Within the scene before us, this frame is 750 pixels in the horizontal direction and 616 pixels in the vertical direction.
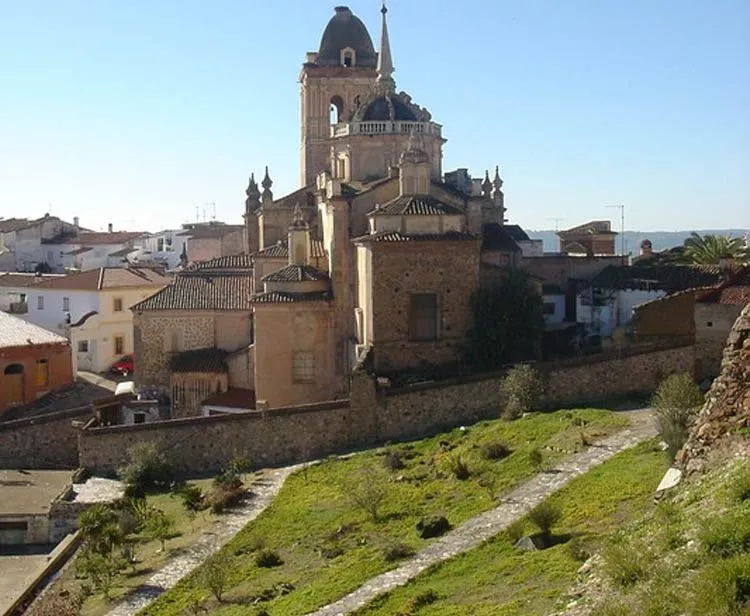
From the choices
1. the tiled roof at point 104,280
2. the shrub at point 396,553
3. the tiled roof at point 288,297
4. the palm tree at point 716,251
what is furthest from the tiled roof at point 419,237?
the tiled roof at point 104,280

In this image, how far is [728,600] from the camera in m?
8.46

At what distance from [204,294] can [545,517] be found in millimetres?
22650

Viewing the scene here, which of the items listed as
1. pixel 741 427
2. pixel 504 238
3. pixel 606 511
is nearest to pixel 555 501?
pixel 606 511

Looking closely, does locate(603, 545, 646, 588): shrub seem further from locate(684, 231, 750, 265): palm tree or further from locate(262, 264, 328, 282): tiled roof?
locate(684, 231, 750, 265): palm tree

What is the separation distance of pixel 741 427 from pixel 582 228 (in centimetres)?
5626

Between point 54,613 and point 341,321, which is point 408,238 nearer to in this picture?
point 341,321

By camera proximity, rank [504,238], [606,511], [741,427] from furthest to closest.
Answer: [504,238] < [606,511] < [741,427]

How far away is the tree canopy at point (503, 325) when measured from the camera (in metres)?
29.1

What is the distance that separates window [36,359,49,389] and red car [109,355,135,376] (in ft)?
17.3

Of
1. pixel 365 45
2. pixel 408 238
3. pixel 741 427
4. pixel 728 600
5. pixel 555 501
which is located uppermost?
pixel 365 45

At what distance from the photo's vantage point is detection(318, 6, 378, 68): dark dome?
47.4 metres

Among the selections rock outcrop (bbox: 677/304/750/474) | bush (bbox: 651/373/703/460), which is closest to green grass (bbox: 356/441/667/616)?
bush (bbox: 651/373/703/460)

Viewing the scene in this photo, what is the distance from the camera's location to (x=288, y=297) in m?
31.7

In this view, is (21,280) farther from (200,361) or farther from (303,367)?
(303,367)
